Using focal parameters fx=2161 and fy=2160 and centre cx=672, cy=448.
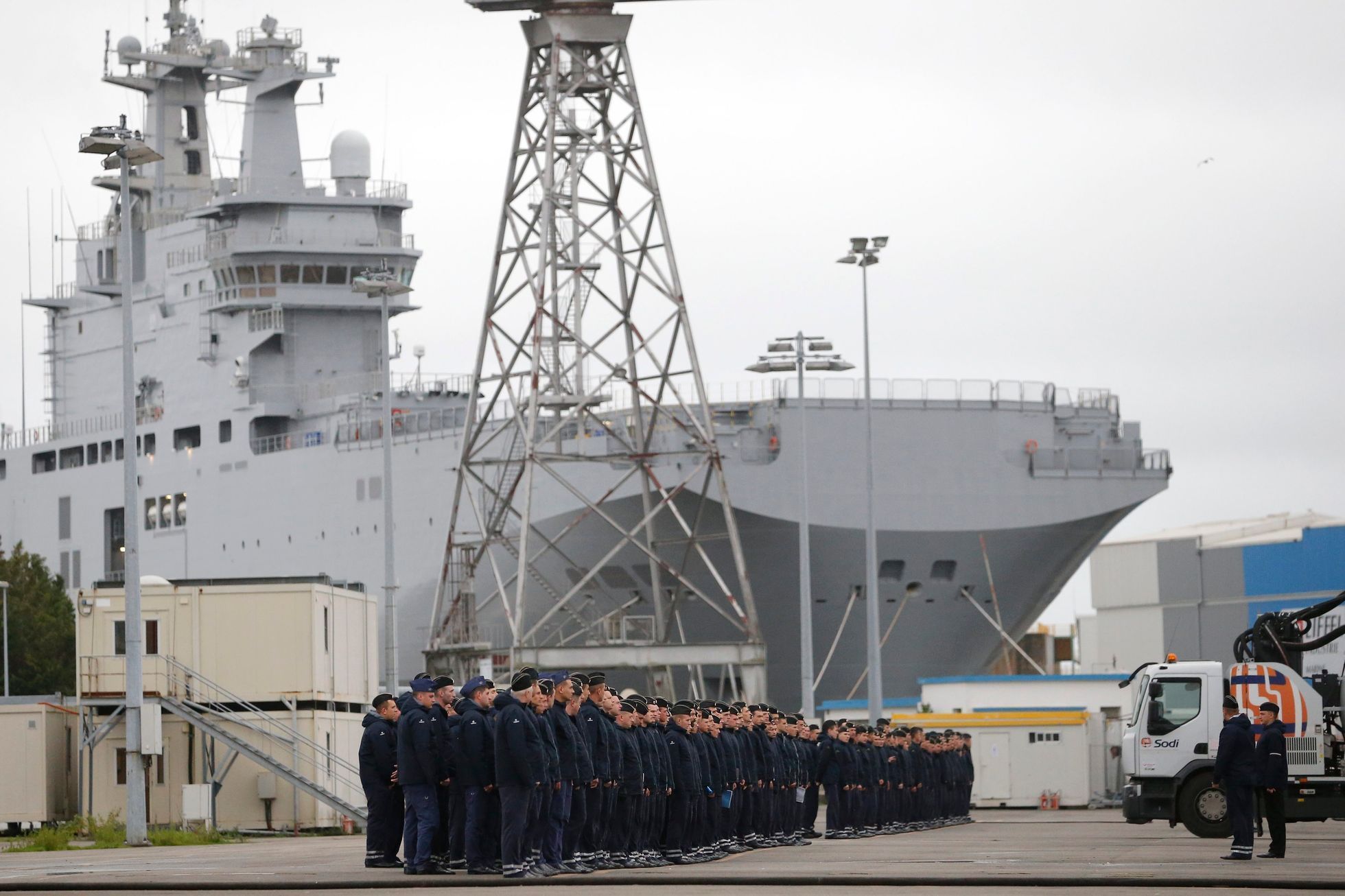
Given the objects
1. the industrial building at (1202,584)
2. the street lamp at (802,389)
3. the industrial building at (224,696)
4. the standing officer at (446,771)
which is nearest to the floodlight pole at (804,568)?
the street lamp at (802,389)

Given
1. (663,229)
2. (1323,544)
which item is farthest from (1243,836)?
(1323,544)

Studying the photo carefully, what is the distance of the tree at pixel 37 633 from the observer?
202ft

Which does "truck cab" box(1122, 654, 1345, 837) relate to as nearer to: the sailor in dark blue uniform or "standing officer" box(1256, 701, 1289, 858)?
"standing officer" box(1256, 701, 1289, 858)

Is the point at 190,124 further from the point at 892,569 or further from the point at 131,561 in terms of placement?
the point at 131,561

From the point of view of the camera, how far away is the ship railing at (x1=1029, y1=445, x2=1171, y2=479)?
160ft

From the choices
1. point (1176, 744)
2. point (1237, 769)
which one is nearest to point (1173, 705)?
point (1176, 744)

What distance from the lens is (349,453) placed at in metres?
57.3

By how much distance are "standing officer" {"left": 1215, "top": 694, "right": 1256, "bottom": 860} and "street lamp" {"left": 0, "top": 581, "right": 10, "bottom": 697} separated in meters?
37.3

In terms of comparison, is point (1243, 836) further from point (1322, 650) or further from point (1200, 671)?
point (1322, 650)

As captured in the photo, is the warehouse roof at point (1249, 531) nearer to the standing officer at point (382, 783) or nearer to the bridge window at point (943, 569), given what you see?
the bridge window at point (943, 569)

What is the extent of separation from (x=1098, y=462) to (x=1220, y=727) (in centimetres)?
2261

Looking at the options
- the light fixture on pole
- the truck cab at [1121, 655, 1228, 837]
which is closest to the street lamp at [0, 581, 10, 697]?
the light fixture on pole

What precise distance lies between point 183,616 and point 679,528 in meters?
19.0

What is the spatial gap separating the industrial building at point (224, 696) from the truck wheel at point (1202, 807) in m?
11.1
